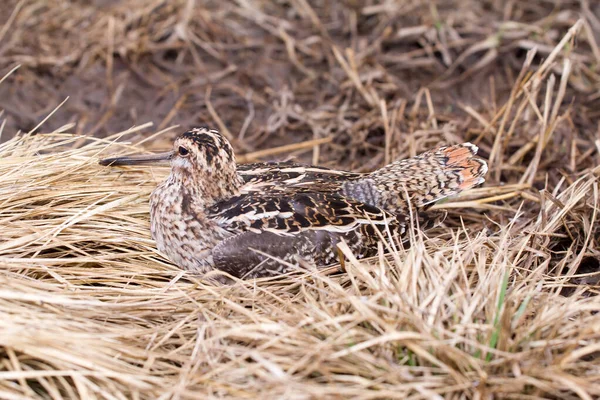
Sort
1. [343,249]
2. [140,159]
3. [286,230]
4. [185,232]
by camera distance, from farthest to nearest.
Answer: [140,159] → [185,232] → [286,230] → [343,249]

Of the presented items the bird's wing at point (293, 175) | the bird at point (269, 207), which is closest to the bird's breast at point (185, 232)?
the bird at point (269, 207)

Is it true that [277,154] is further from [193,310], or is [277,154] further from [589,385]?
[589,385]

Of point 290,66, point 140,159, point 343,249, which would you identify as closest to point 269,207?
point 343,249

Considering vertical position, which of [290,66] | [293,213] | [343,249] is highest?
[290,66]

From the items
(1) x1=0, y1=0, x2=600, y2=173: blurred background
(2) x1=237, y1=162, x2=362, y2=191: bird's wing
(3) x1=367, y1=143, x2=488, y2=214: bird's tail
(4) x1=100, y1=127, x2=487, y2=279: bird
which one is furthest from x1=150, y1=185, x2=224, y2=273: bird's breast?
(1) x1=0, y1=0, x2=600, y2=173: blurred background

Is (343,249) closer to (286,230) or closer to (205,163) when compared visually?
(286,230)

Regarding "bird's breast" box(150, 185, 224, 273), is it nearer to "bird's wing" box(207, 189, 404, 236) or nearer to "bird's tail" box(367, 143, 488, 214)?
"bird's wing" box(207, 189, 404, 236)

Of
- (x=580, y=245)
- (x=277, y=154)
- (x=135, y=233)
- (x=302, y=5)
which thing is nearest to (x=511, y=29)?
(x=302, y=5)
